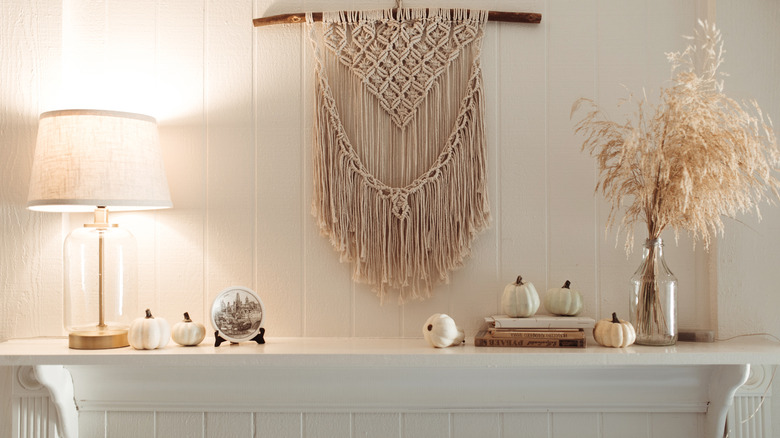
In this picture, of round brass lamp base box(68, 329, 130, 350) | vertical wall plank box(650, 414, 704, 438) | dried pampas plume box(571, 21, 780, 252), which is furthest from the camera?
vertical wall plank box(650, 414, 704, 438)

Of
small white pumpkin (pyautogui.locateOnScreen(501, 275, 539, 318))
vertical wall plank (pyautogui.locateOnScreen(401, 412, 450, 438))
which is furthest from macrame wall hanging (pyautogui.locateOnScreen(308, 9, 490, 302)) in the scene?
vertical wall plank (pyautogui.locateOnScreen(401, 412, 450, 438))

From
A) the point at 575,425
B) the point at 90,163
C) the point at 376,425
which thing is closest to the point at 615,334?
the point at 575,425

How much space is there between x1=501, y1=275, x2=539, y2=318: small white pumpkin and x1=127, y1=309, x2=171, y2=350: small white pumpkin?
2.43 feet

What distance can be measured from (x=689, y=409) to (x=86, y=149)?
143 cm

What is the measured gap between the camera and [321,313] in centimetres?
144

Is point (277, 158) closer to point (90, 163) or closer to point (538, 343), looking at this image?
point (90, 163)

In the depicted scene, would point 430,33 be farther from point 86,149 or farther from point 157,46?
point 86,149

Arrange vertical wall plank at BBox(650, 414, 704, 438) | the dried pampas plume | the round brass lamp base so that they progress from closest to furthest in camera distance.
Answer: the dried pampas plume
the round brass lamp base
vertical wall plank at BBox(650, 414, 704, 438)

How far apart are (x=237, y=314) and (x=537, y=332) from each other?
0.65m

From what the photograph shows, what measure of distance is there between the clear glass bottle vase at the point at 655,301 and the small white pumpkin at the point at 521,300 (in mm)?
216

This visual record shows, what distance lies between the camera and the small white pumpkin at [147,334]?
49.8 inches

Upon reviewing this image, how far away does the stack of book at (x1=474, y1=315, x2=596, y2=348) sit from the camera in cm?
125

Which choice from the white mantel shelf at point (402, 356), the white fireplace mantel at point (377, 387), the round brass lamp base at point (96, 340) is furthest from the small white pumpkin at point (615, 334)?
the round brass lamp base at point (96, 340)

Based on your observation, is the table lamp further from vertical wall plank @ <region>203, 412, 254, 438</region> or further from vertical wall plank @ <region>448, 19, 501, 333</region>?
vertical wall plank @ <region>448, 19, 501, 333</region>
